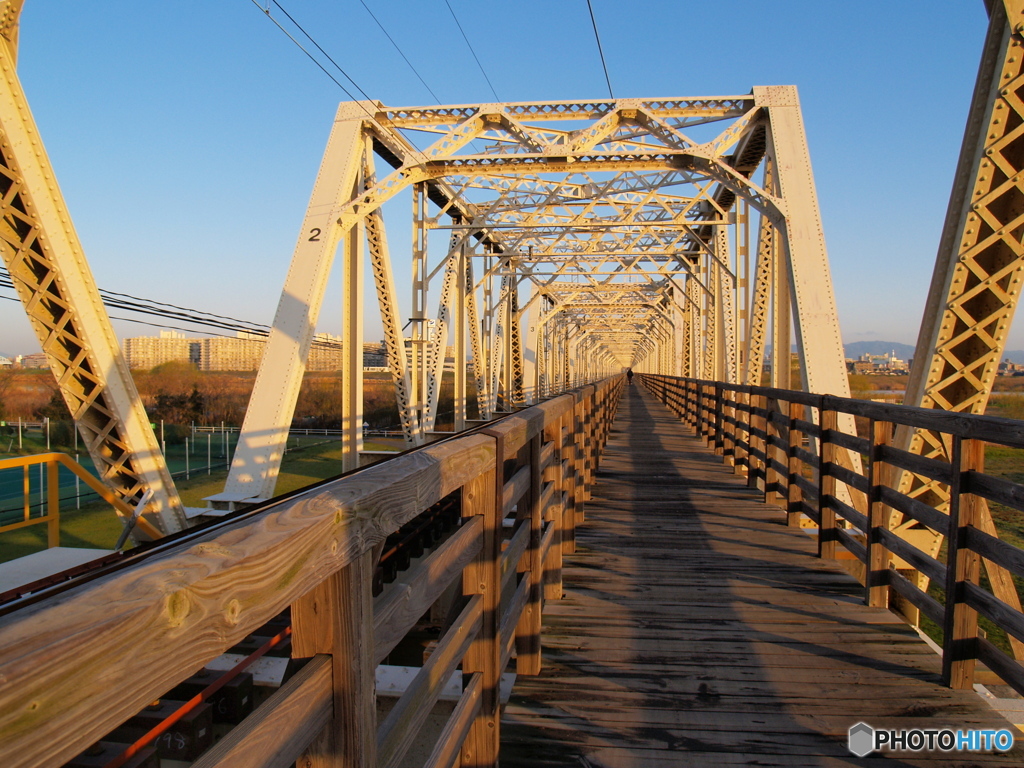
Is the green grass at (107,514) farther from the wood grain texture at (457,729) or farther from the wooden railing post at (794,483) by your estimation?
the wood grain texture at (457,729)

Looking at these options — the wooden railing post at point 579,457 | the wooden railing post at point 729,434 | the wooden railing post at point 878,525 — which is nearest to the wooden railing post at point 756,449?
the wooden railing post at point 729,434

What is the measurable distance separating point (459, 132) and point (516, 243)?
11404mm

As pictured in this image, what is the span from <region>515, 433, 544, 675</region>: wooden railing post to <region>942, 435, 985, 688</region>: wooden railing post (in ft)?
6.14

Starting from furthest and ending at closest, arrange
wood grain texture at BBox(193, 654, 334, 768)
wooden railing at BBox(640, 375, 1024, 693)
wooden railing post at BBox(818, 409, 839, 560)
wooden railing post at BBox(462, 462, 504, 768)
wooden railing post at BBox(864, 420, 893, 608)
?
wooden railing post at BBox(818, 409, 839, 560) → wooden railing post at BBox(864, 420, 893, 608) → wooden railing at BBox(640, 375, 1024, 693) → wooden railing post at BBox(462, 462, 504, 768) → wood grain texture at BBox(193, 654, 334, 768)

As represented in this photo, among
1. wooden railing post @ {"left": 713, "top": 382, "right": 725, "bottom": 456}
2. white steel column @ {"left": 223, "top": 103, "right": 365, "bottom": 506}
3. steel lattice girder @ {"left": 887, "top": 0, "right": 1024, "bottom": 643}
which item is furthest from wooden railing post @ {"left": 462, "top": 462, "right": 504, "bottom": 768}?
wooden railing post @ {"left": 713, "top": 382, "right": 725, "bottom": 456}

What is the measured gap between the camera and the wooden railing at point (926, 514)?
3.00m

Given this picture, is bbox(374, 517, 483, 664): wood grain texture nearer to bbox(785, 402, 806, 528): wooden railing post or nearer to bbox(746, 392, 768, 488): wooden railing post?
bbox(785, 402, 806, 528): wooden railing post

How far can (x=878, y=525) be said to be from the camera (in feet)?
14.3

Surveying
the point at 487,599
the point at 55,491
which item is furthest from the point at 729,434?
the point at 487,599

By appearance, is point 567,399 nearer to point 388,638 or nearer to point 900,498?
point 900,498

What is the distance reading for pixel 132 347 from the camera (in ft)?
281

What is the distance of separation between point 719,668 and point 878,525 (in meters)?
1.53

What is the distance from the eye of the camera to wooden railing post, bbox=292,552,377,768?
1.25 m

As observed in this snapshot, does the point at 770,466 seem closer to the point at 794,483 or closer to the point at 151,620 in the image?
the point at 794,483
